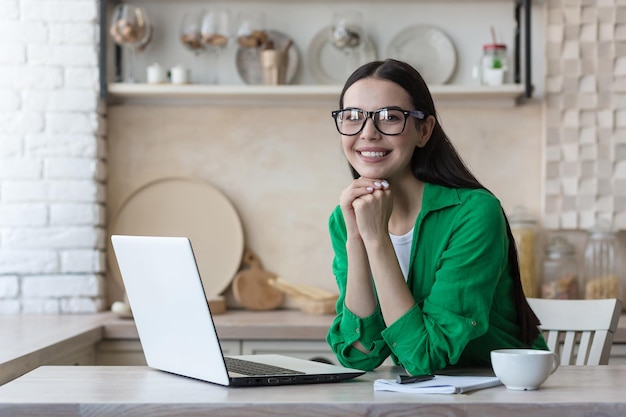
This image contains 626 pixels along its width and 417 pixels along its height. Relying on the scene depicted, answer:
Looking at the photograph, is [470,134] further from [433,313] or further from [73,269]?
[433,313]

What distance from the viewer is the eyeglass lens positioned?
1752 millimetres

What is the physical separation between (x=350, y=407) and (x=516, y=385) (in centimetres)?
29

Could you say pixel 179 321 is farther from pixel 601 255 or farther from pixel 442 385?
pixel 601 255

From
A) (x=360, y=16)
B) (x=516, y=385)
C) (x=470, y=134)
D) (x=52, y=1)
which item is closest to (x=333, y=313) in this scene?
(x=470, y=134)

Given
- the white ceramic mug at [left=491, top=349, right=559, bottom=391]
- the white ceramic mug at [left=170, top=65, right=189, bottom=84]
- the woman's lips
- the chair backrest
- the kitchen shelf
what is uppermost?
the white ceramic mug at [left=170, top=65, right=189, bottom=84]

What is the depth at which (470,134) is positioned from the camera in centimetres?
338

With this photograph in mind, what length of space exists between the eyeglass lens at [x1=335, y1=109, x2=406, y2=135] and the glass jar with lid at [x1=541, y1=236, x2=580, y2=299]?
1637 millimetres

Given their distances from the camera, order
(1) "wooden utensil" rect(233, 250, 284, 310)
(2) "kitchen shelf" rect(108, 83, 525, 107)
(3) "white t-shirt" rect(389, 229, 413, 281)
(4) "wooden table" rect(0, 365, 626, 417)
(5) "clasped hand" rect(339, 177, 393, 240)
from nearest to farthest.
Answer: (4) "wooden table" rect(0, 365, 626, 417), (5) "clasped hand" rect(339, 177, 393, 240), (3) "white t-shirt" rect(389, 229, 413, 281), (2) "kitchen shelf" rect(108, 83, 525, 107), (1) "wooden utensil" rect(233, 250, 284, 310)

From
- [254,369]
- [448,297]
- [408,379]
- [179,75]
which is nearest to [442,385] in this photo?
[408,379]

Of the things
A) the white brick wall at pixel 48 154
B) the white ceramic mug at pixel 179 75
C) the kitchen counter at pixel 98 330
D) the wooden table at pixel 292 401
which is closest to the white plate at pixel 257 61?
the white ceramic mug at pixel 179 75

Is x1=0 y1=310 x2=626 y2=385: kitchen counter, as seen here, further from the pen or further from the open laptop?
the pen

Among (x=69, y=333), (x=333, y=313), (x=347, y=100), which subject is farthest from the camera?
(x=333, y=313)

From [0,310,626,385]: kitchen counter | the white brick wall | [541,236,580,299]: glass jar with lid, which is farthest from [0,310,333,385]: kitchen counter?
[541,236,580,299]: glass jar with lid

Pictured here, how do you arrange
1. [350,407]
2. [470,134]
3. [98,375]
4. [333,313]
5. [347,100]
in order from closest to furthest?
1. [350,407]
2. [98,375]
3. [347,100]
4. [333,313]
5. [470,134]
